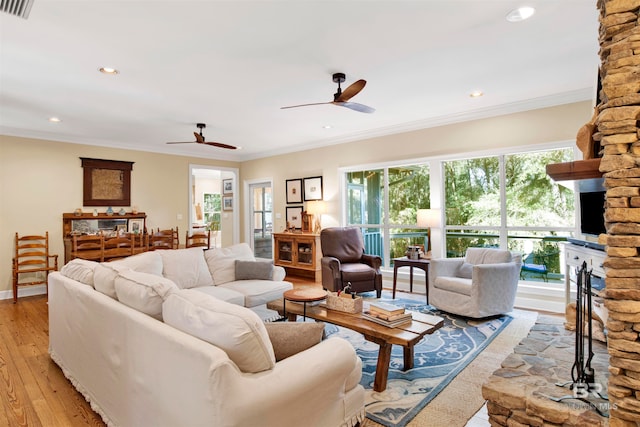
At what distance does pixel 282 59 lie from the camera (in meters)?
3.09

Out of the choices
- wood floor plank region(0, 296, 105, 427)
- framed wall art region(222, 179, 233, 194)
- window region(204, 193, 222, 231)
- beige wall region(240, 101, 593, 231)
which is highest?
beige wall region(240, 101, 593, 231)

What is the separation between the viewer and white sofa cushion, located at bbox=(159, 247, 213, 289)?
3754 millimetres

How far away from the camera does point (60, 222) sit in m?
5.88

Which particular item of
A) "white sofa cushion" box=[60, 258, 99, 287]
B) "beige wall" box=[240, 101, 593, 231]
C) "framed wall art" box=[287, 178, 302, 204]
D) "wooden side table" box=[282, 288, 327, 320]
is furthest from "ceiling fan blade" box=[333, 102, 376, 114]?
"framed wall art" box=[287, 178, 302, 204]

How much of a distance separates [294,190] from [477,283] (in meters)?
4.14

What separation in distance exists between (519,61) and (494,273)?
7.05 ft

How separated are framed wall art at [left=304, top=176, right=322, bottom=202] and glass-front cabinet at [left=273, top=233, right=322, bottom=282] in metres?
0.77

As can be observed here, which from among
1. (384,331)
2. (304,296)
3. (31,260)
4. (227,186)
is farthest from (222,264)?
(227,186)

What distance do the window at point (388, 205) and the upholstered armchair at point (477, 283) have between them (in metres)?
1.10

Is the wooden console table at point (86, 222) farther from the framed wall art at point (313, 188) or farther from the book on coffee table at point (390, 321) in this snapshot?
the book on coffee table at point (390, 321)

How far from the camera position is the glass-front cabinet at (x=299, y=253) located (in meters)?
6.27

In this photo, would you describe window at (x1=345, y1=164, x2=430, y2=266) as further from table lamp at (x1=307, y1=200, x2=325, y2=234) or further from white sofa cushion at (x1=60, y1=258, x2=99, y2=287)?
white sofa cushion at (x1=60, y1=258, x2=99, y2=287)

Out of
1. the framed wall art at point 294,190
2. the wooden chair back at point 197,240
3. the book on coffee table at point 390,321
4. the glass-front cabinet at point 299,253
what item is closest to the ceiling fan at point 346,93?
the book on coffee table at point 390,321

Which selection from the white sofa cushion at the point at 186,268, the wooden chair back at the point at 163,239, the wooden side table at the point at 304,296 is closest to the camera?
the wooden side table at the point at 304,296
